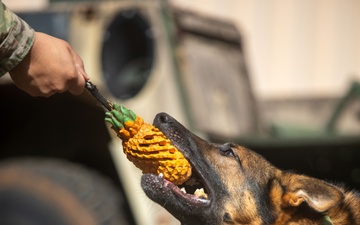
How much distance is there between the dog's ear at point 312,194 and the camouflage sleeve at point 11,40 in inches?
77.6

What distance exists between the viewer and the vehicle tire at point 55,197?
8.62m

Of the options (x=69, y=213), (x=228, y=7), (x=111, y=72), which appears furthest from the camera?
(x=228, y=7)

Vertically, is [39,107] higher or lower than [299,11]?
higher

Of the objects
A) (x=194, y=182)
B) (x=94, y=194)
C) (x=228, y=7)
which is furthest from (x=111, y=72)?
(x=228, y=7)

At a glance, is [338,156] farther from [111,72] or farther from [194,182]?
[194,182]

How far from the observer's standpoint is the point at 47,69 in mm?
5031

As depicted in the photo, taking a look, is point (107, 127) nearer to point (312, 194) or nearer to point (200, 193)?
point (200, 193)

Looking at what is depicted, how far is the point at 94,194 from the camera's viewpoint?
8.69m

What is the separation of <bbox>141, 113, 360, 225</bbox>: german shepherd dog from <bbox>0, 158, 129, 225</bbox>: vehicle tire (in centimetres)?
223

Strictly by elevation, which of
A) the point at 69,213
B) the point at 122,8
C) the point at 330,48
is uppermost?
the point at 122,8

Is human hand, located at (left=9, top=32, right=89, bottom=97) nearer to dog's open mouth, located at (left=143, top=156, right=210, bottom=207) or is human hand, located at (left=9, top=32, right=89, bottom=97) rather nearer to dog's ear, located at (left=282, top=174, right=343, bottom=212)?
dog's open mouth, located at (left=143, top=156, right=210, bottom=207)

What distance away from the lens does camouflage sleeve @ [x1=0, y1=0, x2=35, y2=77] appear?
4.98 metres

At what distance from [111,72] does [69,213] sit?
1.19 meters

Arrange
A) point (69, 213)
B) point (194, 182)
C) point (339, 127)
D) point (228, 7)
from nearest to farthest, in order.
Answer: point (194, 182)
point (69, 213)
point (339, 127)
point (228, 7)
